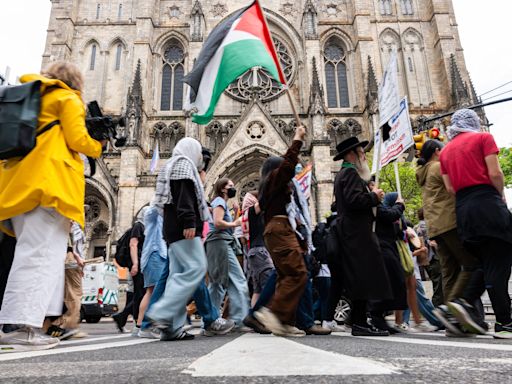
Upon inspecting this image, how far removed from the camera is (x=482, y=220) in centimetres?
331

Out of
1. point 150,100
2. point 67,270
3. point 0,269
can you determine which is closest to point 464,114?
point 0,269

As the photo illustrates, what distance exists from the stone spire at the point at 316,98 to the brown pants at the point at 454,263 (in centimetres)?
1784

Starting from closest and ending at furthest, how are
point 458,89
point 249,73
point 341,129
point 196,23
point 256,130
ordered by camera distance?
point 256,130 < point 458,89 < point 341,129 < point 196,23 < point 249,73

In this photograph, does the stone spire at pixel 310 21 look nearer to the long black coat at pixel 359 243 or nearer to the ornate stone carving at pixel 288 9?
the ornate stone carving at pixel 288 9

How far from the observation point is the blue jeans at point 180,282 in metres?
3.37

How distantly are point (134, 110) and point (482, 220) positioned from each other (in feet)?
68.3

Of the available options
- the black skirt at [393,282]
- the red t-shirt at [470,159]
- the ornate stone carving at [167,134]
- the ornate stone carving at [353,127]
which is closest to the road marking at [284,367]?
the black skirt at [393,282]

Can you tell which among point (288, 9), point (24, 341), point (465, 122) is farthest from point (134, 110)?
point (24, 341)

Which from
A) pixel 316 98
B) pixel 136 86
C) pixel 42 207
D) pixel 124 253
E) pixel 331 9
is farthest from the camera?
pixel 331 9

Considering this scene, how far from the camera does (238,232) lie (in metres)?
6.33

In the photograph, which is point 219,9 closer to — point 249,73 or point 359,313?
point 249,73

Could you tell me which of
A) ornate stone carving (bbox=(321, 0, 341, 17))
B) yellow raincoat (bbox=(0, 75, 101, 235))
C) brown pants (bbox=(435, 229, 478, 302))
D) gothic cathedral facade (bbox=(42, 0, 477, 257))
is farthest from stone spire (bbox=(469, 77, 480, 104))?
yellow raincoat (bbox=(0, 75, 101, 235))

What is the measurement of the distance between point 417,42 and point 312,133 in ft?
35.2

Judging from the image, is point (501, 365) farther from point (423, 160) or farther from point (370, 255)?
point (423, 160)
